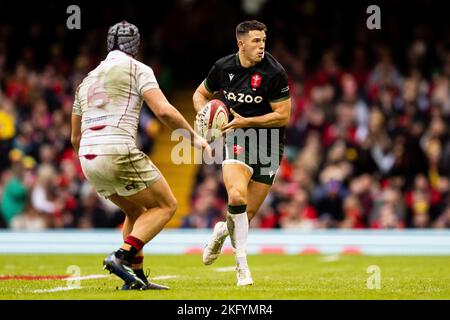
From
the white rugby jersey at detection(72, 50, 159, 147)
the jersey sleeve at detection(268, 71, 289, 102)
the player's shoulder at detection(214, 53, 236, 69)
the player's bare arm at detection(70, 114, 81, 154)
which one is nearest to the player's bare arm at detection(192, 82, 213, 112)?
the player's shoulder at detection(214, 53, 236, 69)

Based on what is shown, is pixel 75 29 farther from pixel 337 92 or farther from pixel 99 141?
pixel 99 141

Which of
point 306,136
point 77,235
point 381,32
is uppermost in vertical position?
point 381,32

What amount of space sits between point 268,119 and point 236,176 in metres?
0.71

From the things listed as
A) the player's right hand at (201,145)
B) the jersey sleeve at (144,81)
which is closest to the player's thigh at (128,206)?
the player's right hand at (201,145)

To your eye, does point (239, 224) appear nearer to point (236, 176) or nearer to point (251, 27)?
point (236, 176)

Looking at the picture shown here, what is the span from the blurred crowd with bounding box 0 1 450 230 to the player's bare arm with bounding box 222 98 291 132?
27.9 feet

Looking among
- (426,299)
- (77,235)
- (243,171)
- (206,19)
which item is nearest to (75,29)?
(206,19)

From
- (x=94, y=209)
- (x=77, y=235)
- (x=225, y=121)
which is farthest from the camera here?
(x=94, y=209)

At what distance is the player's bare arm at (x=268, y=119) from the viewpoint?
11047 millimetres

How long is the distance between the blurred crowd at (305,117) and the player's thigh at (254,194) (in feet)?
27.0

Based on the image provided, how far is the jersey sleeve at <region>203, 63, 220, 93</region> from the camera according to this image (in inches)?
460
